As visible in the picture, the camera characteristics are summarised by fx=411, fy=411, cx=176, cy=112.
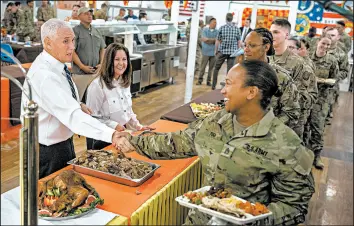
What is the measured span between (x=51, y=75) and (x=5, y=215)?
95 cm

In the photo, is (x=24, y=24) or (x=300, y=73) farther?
(x=24, y=24)

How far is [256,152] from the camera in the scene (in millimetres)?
1563

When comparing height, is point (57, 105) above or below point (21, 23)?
below

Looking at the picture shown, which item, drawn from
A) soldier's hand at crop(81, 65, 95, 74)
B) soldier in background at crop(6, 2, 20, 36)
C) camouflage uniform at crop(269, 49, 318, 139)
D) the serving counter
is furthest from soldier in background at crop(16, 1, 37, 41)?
the serving counter

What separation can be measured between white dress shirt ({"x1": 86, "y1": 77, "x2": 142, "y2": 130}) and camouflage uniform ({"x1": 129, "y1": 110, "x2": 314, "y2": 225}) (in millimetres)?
1165

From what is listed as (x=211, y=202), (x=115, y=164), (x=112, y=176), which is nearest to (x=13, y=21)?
(x=115, y=164)

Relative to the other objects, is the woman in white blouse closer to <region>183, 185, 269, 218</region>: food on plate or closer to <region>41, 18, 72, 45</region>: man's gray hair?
<region>41, 18, 72, 45</region>: man's gray hair

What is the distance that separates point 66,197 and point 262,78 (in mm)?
901

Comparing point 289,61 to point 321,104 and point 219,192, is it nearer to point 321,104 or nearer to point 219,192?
point 321,104

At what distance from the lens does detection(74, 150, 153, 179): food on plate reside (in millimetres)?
2020

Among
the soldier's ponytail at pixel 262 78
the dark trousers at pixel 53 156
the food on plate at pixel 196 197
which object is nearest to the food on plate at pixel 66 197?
the food on plate at pixel 196 197

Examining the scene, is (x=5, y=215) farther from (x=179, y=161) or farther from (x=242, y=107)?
(x=179, y=161)

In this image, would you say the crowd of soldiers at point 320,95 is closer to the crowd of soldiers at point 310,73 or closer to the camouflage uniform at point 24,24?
the crowd of soldiers at point 310,73

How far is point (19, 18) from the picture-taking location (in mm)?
8961
